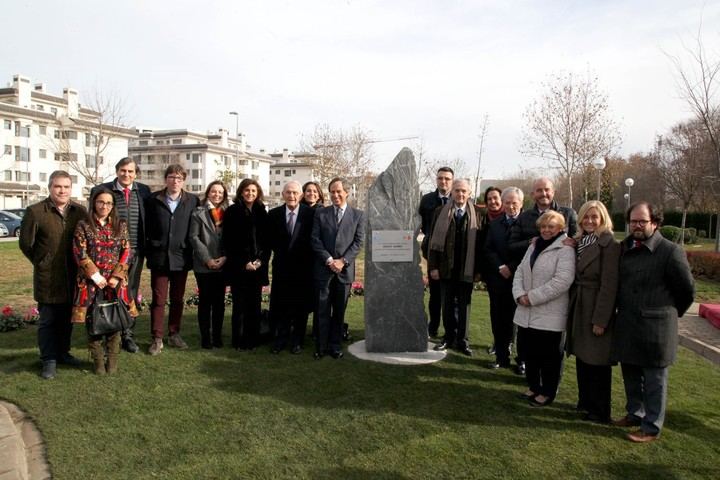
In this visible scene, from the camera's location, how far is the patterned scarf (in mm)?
4254

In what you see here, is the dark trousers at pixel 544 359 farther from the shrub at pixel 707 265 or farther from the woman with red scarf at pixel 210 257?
the shrub at pixel 707 265

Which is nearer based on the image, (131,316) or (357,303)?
(131,316)

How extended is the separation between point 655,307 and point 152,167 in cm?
7160

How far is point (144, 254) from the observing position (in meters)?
5.75

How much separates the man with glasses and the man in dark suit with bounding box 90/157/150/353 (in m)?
0.09

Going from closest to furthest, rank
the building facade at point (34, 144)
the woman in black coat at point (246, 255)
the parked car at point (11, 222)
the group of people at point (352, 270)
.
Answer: the group of people at point (352, 270), the woman in black coat at point (246, 255), the parked car at point (11, 222), the building facade at point (34, 144)

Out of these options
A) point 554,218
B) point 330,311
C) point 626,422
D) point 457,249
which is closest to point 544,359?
point 626,422

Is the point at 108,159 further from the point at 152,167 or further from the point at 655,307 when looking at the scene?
the point at 655,307

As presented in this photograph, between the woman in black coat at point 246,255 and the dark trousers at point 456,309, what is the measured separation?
2.19m

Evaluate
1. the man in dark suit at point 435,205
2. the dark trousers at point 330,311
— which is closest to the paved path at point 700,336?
the man in dark suit at point 435,205

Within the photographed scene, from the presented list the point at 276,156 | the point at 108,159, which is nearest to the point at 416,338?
the point at 108,159

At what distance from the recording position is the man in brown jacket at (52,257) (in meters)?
4.85

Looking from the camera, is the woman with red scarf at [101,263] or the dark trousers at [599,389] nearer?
the dark trousers at [599,389]

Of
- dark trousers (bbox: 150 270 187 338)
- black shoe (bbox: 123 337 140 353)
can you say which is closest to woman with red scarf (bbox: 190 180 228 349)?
dark trousers (bbox: 150 270 187 338)
